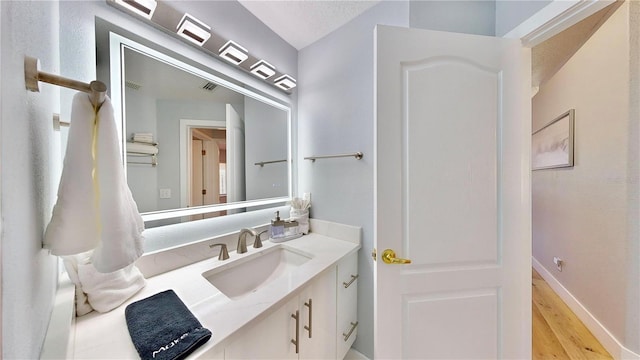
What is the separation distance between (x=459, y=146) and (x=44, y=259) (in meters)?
1.46

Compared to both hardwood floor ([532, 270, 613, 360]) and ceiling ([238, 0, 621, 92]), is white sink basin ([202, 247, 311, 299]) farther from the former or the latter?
hardwood floor ([532, 270, 613, 360])

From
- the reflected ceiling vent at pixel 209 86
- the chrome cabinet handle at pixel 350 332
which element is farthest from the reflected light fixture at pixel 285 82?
the chrome cabinet handle at pixel 350 332

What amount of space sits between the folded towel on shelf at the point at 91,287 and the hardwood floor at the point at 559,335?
8.07 ft

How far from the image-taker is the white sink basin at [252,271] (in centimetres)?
102

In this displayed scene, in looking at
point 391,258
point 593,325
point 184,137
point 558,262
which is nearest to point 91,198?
point 184,137

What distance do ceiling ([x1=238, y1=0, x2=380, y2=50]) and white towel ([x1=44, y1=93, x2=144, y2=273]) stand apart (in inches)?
51.1

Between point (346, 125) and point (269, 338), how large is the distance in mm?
1267

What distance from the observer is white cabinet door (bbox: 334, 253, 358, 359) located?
3.82 ft

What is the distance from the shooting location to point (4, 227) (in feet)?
0.91

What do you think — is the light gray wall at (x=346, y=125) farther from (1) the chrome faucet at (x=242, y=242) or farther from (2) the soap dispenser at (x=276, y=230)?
(1) the chrome faucet at (x=242, y=242)

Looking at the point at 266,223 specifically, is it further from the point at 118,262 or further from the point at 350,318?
the point at 118,262

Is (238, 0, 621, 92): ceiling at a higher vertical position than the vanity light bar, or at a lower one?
higher

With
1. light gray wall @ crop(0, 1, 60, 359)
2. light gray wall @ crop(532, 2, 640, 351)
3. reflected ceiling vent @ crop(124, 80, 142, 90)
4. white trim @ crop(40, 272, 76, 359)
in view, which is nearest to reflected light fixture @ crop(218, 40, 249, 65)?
reflected ceiling vent @ crop(124, 80, 142, 90)

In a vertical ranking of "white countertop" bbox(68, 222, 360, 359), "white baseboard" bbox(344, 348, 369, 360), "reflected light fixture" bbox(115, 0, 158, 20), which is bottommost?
"white baseboard" bbox(344, 348, 369, 360)
